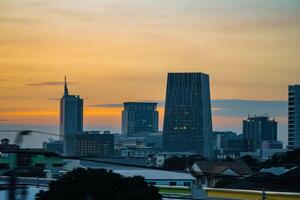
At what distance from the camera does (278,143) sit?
19688 cm

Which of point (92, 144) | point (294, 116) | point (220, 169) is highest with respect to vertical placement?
point (294, 116)

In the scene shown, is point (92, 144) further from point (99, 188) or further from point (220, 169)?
point (99, 188)

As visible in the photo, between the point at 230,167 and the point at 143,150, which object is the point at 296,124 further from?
the point at 230,167

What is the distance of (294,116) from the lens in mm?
158750

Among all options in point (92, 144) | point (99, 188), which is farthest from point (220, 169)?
point (92, 144)

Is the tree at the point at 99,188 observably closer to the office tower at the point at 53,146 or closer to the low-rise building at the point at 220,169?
the low-rise building at the point at 220,169

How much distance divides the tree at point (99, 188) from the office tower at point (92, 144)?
107m

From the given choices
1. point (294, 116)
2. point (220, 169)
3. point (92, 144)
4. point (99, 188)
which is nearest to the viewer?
point (99, 188)

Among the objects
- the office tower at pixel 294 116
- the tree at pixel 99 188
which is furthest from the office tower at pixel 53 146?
the tree at pixel 99 188

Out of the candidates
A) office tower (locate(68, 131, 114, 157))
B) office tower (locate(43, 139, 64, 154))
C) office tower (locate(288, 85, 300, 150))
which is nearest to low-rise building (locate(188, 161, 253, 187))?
office tower (locate(43, 139, 64, 154))

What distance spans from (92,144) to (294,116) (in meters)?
41.2

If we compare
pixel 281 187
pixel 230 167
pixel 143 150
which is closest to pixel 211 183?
pixel 230 167

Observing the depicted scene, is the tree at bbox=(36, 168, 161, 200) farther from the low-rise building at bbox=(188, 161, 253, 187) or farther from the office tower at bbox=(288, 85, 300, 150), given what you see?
the office tower at bbox=(288, 85, 300, 150)

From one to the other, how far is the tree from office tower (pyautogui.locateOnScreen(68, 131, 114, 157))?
107 metres
